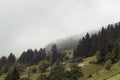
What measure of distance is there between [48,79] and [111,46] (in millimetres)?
55513

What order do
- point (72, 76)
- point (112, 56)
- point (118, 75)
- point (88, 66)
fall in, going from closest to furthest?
1. point (118, 75)
2. point (72, 76)
3. point (112, 56)
4. point (88, 66)

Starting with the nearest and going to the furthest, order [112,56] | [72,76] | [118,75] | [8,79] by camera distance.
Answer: [118,75] < [72,76] < [8,79] < [112,56]

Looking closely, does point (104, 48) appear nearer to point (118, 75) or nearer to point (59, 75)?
point (59, 75)

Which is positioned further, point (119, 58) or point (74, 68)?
point (119, 58)

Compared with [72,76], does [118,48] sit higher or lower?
higher

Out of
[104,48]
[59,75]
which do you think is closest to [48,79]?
[59,75]

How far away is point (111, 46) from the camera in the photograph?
185m

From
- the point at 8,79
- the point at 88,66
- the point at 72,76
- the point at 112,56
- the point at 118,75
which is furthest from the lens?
the point at 88,66

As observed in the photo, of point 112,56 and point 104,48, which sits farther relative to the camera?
point 104,48

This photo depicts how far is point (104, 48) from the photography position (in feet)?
616

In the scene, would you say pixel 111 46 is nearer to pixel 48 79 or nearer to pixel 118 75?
pixel 48 79

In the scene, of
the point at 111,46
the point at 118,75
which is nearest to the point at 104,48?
the point at 111,46

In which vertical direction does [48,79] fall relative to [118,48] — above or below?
below

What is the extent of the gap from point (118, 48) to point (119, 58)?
9855 mm
